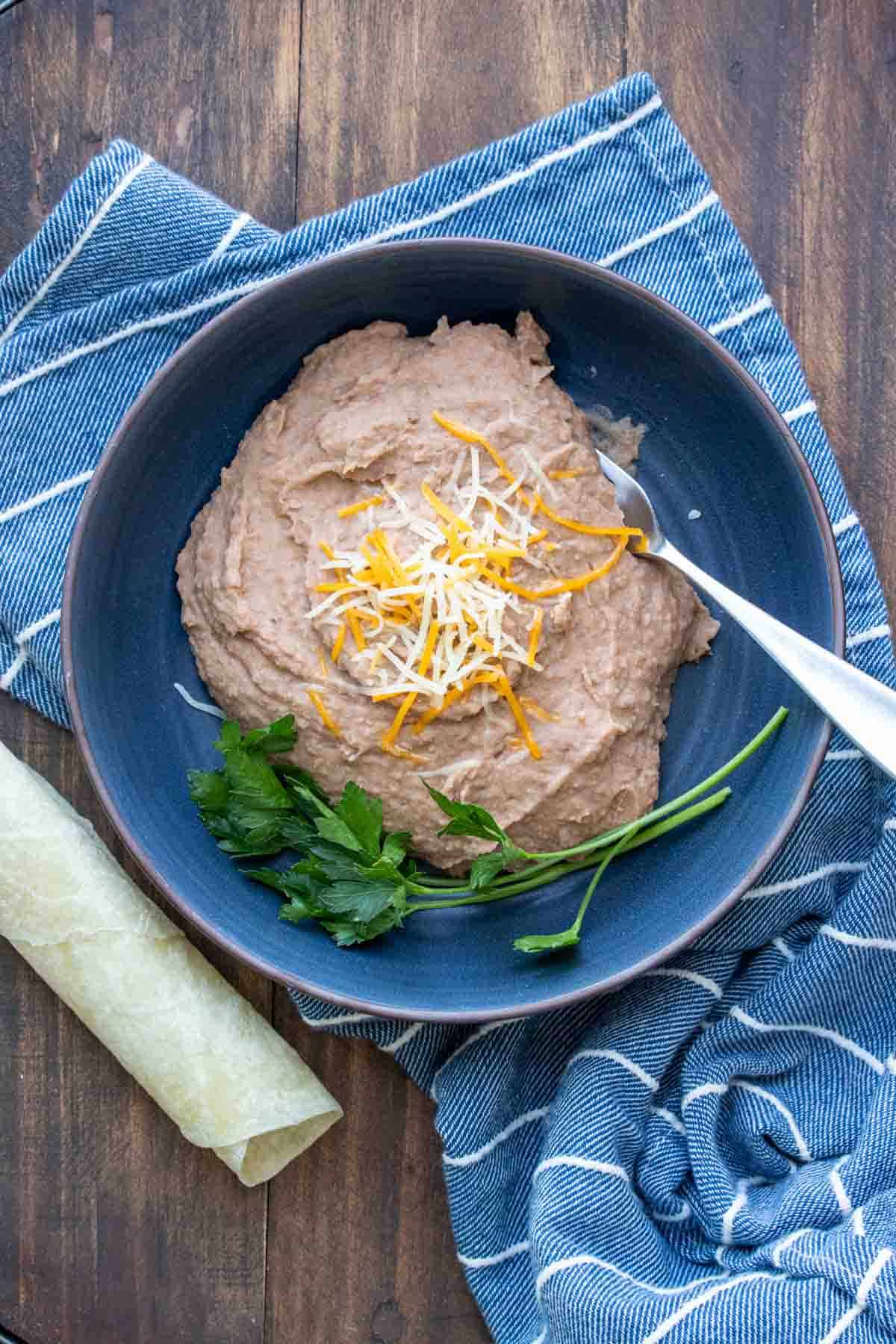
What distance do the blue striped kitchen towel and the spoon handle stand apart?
303 mm

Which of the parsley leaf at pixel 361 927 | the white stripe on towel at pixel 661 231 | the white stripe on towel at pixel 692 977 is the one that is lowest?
the white stripe on towel at pixel 692 977

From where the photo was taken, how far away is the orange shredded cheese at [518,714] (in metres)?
2.17

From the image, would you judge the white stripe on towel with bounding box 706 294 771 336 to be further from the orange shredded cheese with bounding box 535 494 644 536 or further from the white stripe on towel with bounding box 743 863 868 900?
the white stripe on towel with bounding box 743 863 868 900

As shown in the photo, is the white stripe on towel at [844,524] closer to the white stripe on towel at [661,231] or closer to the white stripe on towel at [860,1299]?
the white stripe on towel at [661,231]

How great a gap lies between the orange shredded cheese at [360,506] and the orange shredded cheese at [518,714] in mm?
381

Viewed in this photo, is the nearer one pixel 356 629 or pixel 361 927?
pixel 356 629

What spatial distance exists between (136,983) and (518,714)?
0.93 metres

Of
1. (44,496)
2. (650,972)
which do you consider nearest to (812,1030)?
(650,972)

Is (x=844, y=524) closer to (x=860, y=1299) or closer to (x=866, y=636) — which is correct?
(x=866, y=636)

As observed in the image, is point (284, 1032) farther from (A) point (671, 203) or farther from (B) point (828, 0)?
(B) point (828, 0)

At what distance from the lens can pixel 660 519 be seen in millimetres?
2477

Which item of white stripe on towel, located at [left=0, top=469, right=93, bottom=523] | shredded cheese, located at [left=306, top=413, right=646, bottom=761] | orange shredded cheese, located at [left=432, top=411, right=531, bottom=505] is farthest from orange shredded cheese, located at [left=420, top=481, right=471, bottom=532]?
white stripe on towel, located at [left=0, top=469, right=93, bottom=523]

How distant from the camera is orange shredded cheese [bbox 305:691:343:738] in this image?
7.27ft

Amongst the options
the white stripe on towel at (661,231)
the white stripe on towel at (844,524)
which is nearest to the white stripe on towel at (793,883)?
the white stripe on towel at (844,524)
